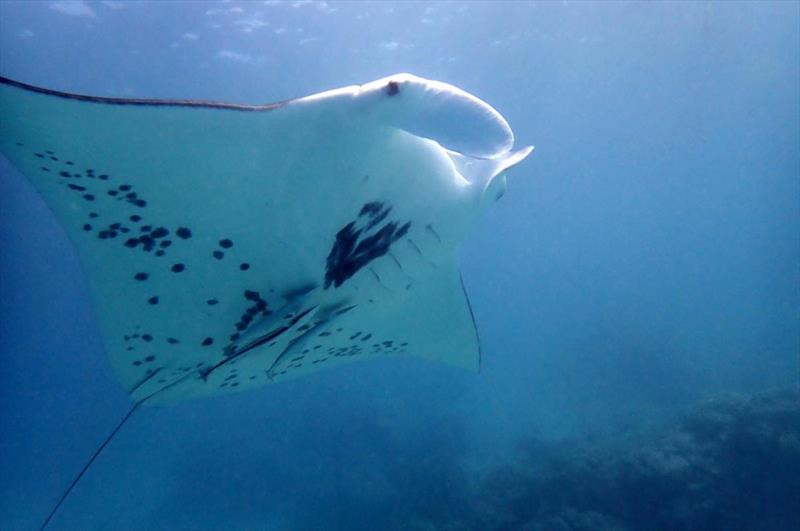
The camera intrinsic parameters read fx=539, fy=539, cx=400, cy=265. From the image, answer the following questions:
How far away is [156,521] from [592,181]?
49435 mm

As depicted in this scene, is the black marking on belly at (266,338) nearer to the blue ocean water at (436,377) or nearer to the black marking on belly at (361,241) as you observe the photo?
the black marking on belly at (361,241)

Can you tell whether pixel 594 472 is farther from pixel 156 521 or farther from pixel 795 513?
pixel 156 521

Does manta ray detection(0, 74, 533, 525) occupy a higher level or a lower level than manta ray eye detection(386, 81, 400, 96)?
lower

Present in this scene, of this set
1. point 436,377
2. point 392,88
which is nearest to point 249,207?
point 392,88

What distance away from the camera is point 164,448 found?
24.0 metres

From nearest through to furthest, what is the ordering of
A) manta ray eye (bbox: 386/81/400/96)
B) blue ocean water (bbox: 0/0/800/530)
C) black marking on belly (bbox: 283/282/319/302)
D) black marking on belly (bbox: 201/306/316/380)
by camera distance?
manta ray eye (bbox: 386/81/400/96)
black marking on belly (bbox: 201/306/316/380)
black marking on belly (bbox: 283/282/319/302)
blue ocean water (bbox: 0/0/800/530)

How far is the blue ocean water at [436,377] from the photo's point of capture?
11.4m

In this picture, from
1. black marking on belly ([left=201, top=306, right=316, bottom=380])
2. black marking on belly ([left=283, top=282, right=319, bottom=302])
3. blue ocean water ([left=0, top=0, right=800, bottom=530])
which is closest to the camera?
black marking on belly ([left=201, top=306, right=316, bottom=380])

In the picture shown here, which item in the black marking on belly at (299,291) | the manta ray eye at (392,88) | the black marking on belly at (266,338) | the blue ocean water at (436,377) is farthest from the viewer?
the blue ocean water at (436,377)

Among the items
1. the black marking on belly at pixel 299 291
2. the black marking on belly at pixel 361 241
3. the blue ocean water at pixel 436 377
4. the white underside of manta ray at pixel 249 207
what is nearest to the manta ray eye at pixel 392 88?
the white underside of manta ray at pixel 249 207

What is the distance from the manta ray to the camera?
2.57 m

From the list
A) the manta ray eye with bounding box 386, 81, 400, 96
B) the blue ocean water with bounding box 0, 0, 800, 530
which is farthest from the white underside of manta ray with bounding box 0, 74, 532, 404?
the blue ocean water with bounding box 0, 0, 800, 530

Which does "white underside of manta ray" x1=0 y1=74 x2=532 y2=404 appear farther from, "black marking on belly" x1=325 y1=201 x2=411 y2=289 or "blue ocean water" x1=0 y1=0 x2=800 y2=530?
"blue ocean water" x1=0 y1=0 x2=800 y2=530

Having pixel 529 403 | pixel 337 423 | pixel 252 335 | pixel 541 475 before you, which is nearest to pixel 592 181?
pixel 529 403
